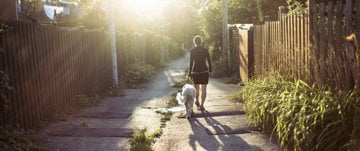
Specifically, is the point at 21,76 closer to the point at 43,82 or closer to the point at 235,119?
→ the point at 43,82

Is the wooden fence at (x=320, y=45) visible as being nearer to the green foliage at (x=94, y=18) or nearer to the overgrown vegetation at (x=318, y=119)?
the overgrown vegetation at (x=318, y=119)

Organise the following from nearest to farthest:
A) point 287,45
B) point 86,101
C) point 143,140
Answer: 1. point 143,140
2. point 287,45
3. point 86,101

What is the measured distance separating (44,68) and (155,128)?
2401 millimetres

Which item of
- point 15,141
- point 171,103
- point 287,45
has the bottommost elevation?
point 171,103

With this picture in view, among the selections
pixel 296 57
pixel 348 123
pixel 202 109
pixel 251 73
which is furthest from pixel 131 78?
pixel 348 123

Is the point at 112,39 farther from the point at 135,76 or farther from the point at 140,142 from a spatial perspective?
the point at 140,142

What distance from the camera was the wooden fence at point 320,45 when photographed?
19.3 feet

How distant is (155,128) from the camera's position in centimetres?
836

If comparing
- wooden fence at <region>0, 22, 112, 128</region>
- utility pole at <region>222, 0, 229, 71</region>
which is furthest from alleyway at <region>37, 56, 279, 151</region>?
utility pole at <region>222, 0, 229, 71</region>

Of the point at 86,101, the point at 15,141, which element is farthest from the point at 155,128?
the point at 86,101

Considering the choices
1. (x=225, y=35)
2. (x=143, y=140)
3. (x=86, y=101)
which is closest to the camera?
(x=143, y=140)

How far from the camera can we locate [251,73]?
1241 cm

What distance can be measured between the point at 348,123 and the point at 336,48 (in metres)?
1.68

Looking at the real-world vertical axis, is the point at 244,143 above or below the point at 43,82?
below
